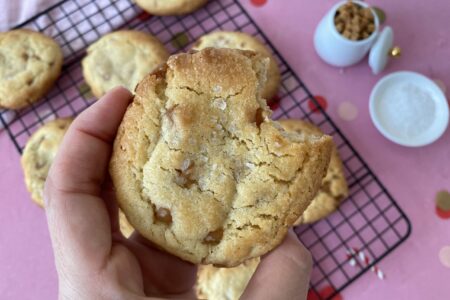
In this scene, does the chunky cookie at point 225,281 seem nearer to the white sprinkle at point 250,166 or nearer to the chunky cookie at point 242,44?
the chunky cookie at point 242,44

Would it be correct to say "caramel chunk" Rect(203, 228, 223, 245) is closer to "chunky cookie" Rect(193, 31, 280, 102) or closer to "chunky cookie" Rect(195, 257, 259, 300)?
"chunky cookie" Rect(195, 257, 259, 300)

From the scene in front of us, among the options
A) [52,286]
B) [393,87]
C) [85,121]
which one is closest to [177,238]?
[85,121]

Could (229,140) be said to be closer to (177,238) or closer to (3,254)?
(177,238)

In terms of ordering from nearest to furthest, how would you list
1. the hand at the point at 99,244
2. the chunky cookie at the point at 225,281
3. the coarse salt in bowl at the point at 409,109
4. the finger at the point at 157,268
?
the hand at the point at 99,244
the finger at the point at 157,268
the chunky cookie at the point at 225,281
the coarse salt in bowl at the point at 409,109

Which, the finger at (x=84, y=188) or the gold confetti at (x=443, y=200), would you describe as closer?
the finger at (x=84, y=188)

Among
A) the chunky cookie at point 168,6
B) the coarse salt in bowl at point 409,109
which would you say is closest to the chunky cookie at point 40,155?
the chunky cookie at point 168,6

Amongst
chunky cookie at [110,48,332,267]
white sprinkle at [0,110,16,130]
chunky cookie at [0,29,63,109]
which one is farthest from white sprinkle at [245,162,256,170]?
white sprinkle at [0,110,16,130]
